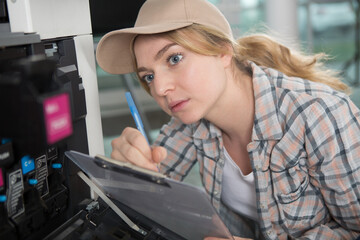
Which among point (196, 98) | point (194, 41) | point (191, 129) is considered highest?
point (194, 41)

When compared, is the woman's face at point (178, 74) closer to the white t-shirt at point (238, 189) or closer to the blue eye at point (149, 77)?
the blue eye at point (149, 77)

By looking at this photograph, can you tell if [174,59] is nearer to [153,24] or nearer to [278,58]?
[153,24]

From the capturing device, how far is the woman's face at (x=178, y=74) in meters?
0.83

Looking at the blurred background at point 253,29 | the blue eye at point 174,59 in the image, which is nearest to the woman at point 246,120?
the blue eye at point 174,59

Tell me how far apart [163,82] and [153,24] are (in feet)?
0.42

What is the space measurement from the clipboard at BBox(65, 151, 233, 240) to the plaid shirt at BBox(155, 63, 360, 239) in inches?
16.3

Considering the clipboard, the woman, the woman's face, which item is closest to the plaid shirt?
the woman

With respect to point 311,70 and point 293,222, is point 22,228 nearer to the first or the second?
point 293,222

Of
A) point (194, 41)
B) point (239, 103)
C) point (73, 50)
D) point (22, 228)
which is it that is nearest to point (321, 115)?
point (239, 103)

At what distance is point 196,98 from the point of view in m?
0.88

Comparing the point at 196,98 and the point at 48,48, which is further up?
the point at 48,48

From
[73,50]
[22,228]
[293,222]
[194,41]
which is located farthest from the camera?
[293,222]

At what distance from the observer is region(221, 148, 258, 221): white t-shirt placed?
3.64 feet

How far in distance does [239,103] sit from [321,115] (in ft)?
0.78
